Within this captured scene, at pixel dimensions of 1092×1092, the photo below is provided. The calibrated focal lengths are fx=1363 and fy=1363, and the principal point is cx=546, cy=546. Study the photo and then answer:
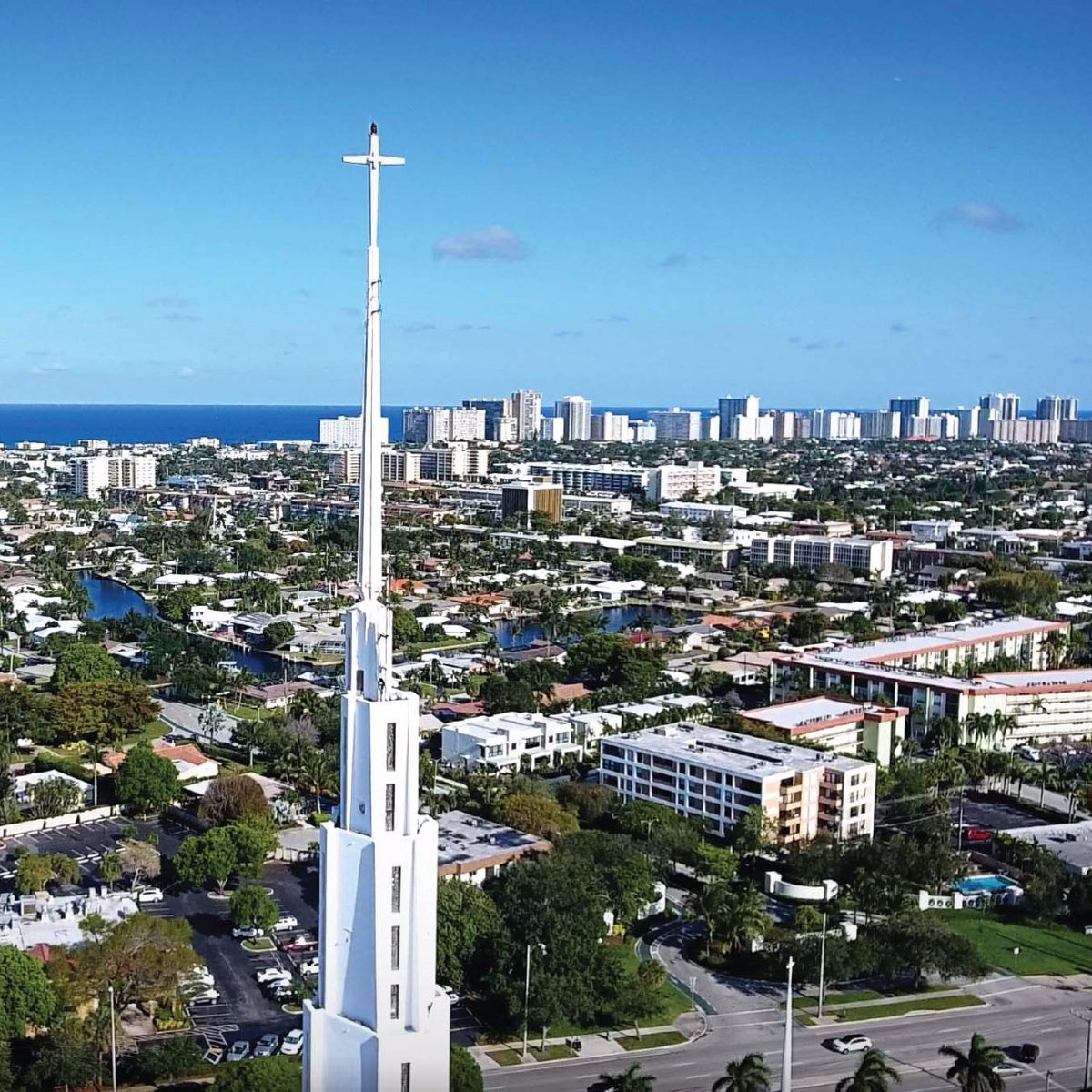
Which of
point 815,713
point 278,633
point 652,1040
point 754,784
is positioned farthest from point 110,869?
point 278,633

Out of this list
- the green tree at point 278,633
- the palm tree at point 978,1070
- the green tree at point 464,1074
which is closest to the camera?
A: the green tree at point 464,1074

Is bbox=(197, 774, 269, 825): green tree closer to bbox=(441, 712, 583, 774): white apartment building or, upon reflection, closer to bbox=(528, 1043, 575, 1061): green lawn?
bbox=(441, 712, 583, 774): white apartment building

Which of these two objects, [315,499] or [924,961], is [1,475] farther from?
[924,961]

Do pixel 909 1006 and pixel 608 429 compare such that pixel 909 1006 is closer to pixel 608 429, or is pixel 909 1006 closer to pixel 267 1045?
pixel 267 1045

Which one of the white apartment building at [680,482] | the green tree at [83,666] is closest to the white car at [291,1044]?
the green tree at [83,666]

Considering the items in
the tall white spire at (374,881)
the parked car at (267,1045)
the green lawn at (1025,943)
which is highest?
the tall white spire at (374,881)

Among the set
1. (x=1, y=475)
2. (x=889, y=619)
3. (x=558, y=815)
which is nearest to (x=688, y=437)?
(x=1, y=475)

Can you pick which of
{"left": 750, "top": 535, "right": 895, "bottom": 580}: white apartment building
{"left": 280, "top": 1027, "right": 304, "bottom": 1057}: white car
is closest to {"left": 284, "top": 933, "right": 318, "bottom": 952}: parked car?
{"left": 280, "top": 1027, "right": 304, "bottom": 1057}: white car

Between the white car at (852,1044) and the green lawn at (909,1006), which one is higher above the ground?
the white car at (852,1044)

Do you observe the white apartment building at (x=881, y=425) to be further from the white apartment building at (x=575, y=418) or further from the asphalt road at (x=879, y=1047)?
the asphalt road at (x=879, y=1047)
